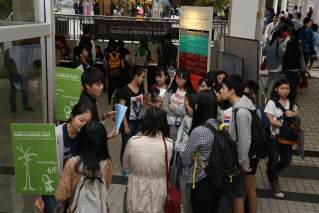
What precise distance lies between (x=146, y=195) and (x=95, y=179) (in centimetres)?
73

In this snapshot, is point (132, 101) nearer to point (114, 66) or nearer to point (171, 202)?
point (171, 202)

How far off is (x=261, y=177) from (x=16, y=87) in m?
4.02

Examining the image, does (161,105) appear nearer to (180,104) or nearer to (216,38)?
(180,104)

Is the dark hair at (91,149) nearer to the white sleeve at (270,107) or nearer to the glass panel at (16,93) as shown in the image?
the glass panel at (16,93)

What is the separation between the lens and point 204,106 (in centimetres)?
292

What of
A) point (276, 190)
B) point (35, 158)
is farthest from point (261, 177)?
point (35, 158)

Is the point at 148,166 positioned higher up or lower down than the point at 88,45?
lower down

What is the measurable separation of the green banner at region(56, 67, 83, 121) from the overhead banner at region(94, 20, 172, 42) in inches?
331

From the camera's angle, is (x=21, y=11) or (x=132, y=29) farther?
(x=132, y=29)

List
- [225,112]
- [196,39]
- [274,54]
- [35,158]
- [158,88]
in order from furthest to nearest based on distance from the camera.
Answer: [274,54] < [196,39] < [158,88] < [225,112] < [35,158]

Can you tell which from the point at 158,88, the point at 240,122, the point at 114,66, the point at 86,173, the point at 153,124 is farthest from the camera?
the point at 114,66

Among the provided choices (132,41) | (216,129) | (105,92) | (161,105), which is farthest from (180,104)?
(132,41)

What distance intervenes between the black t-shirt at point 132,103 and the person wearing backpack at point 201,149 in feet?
5.91

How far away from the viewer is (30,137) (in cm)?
248
